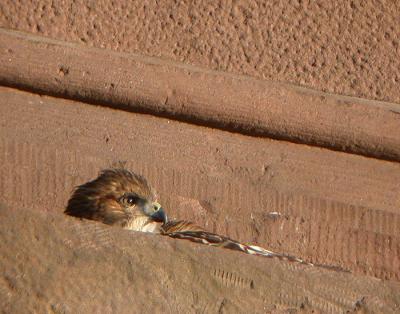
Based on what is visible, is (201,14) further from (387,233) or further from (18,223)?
(18,223)

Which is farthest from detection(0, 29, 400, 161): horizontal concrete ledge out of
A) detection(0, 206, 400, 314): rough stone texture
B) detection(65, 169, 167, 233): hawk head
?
detection(0, 206, 400, 314): rough stone texture

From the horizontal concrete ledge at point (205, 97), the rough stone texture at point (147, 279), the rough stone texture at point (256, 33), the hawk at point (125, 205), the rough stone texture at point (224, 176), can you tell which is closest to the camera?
the rough stone texture at point (147, 279)

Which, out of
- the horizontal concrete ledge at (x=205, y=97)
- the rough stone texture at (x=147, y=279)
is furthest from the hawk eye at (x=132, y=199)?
the rough stone texture at (x=147, y=279)

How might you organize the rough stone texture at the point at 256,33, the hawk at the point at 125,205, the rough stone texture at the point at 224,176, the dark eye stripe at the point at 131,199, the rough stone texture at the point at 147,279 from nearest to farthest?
the rough stone texture at the point at 147,279
the rough stone texture at the point at 224,176
the hawk at the point at 125,205
the rough stone texture at the point at 256,33
the dark eye stripe at the point at 131,199

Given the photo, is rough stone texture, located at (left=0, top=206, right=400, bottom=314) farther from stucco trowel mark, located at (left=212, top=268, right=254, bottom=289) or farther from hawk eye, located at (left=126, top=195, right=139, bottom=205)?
hawk eye, located at (left=126, top=195, right=139, bottom=205)

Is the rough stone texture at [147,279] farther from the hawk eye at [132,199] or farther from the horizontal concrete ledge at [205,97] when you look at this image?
the hawk eye at [132,199]

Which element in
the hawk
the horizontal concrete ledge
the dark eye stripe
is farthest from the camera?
the dark eye stripe

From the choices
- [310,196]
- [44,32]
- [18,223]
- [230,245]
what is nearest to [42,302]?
[18,223]

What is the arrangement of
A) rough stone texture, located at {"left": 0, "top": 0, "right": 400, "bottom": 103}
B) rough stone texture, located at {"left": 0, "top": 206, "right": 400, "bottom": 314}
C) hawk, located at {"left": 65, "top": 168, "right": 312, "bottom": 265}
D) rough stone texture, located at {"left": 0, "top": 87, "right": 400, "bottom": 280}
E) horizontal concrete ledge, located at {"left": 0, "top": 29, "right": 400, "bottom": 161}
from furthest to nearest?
1. rough stone texture, located at {"left": 0, "top": 0, "right": 400, "bottom": 103}
2. hawk, located at {"left": 65, "top": 168, "right": 312, "bottom": 265}
3. horizontal concrete ledge, located at {"left": 0, "top": 29, "right": 400, "bottom": 161}
4. rough stone texture, located at {"left": 0, "top": 87, "right": 400, "bottom": 280}
5. rough stone texture, located at {"left": 0, "top": 206, "right": 400, "bottom": 314}
